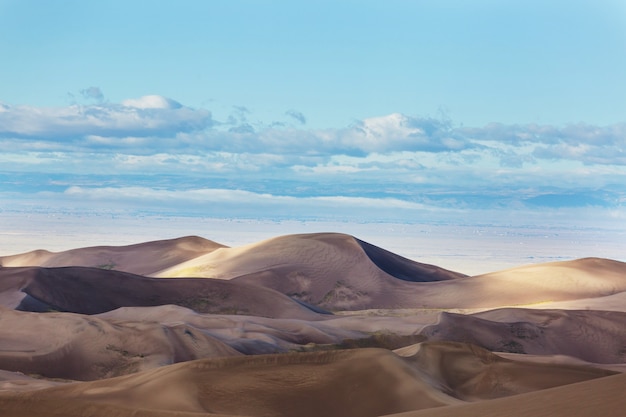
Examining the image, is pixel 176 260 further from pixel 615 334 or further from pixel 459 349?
pixel 459 349

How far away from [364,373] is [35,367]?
1056 cm

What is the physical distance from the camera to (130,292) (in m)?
38.8

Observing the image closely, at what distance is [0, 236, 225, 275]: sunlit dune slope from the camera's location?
62.9 meters

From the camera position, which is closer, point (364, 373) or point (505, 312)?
point (364, 373)

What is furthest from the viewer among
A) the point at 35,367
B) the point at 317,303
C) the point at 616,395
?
the point at 317,303

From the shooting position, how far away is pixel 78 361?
21766mm

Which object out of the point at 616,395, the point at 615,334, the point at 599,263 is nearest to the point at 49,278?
the point at 615,334

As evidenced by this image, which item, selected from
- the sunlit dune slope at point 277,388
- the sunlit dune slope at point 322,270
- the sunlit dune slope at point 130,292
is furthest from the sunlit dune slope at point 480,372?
the sunlit dune slope at point 322,270

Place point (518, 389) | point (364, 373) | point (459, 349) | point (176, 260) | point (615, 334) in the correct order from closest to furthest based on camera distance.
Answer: point (364, 373)
point (518, 389)
point (459, 349)
point (615, 334)
point (176, 260)

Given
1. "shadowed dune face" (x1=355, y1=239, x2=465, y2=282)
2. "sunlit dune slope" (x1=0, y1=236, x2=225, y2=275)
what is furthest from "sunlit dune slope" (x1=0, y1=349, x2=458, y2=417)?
"sunlit dune slope" (x1=0, y1=236, x2=225, y2=275)

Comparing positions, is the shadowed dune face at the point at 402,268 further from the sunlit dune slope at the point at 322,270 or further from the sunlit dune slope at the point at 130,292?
the sunlit dune slope at the point at 130,292

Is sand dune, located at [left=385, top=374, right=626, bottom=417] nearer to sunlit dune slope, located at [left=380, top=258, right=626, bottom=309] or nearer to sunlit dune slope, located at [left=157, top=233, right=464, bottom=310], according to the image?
sunlit dune slope, located at [left=157, top=233, right=464, bottom=310]

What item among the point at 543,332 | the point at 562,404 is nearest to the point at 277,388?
the point at 562,404

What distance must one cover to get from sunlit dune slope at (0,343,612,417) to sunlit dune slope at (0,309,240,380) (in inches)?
348
